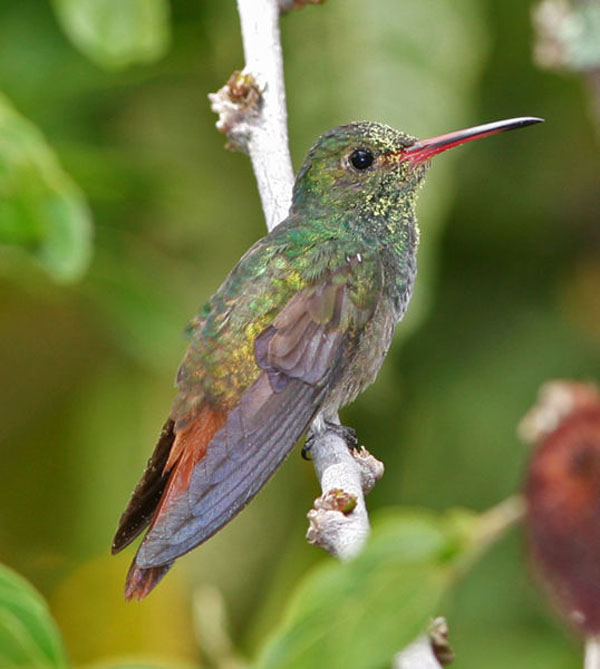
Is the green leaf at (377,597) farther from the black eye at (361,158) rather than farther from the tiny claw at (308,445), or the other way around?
the black eye at (361,158)

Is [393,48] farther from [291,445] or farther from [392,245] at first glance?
[291,445]

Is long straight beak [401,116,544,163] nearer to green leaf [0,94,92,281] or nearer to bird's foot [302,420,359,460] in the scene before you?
bird's foot [302,420,359,460]

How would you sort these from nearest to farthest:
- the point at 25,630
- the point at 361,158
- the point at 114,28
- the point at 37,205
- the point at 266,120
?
the point at 25,630
the point at 266,120
the point at 37,205
the point at 361,158
the point at 114,28

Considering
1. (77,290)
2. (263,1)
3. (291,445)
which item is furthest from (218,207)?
(291,445)

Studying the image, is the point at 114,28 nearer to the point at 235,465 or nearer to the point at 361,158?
the point at 361,158

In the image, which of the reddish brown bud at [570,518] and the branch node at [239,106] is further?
the branch node at [239,106]

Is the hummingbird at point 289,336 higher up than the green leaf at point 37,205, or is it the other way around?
the green leaf at point 37,205

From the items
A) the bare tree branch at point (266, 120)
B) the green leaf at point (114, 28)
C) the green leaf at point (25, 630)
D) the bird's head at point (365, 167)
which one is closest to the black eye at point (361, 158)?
the bird's head at point (365, 167)

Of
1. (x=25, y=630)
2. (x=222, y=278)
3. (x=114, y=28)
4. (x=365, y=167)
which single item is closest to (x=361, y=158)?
(x=365, y=167)

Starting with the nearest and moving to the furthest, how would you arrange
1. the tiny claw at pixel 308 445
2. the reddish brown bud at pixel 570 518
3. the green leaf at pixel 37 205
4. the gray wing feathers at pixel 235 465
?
the reddish brown bud at pixel 570 518 < the gray wing feathers at pixel 235 465 < the tiny claw at pixel 308 445 < the green leaf at pixel 37 205
